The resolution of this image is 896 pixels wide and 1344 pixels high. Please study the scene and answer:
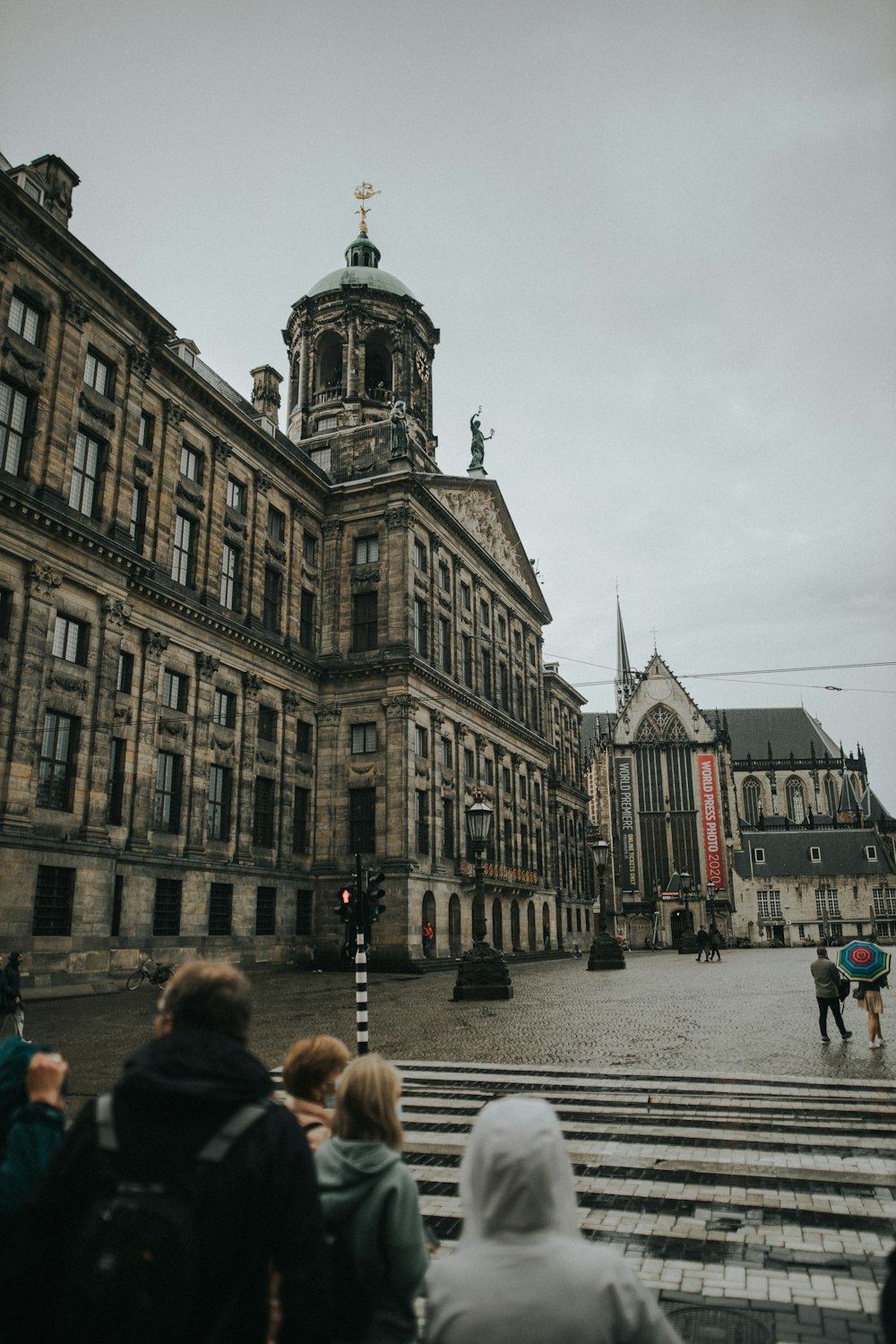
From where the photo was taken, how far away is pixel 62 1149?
Result: 273 cm

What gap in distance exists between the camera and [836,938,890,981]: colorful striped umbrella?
13.9m

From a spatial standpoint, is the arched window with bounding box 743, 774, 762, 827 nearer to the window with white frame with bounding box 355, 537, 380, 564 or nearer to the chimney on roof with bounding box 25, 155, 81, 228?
the window with white frame with bounding box 355, 537, 380, 564

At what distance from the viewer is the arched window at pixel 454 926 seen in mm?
42125

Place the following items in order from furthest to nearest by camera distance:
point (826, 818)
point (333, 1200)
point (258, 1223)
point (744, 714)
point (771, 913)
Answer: point (744, 714), point (826, 818), point (771, 913), point (333, 1200), point (258, 1223)

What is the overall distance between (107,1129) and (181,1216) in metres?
0.36

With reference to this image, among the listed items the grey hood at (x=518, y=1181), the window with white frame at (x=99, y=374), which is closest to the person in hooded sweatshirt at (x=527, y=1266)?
the grey hood at (x=518, y=1181)

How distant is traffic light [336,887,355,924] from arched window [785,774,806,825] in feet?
332

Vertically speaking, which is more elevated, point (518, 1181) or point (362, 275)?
point (362, 275)

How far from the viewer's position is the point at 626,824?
314 feet

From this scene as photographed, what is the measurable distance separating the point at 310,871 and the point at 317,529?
15.9 metres

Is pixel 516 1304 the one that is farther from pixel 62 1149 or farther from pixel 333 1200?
pixel 62 1149

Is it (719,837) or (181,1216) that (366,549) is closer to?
(181,1216)

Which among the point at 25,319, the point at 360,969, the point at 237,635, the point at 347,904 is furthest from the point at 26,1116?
the point at 237,635

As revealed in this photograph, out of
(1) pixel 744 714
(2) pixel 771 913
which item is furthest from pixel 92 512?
(1) pixel 744 714
